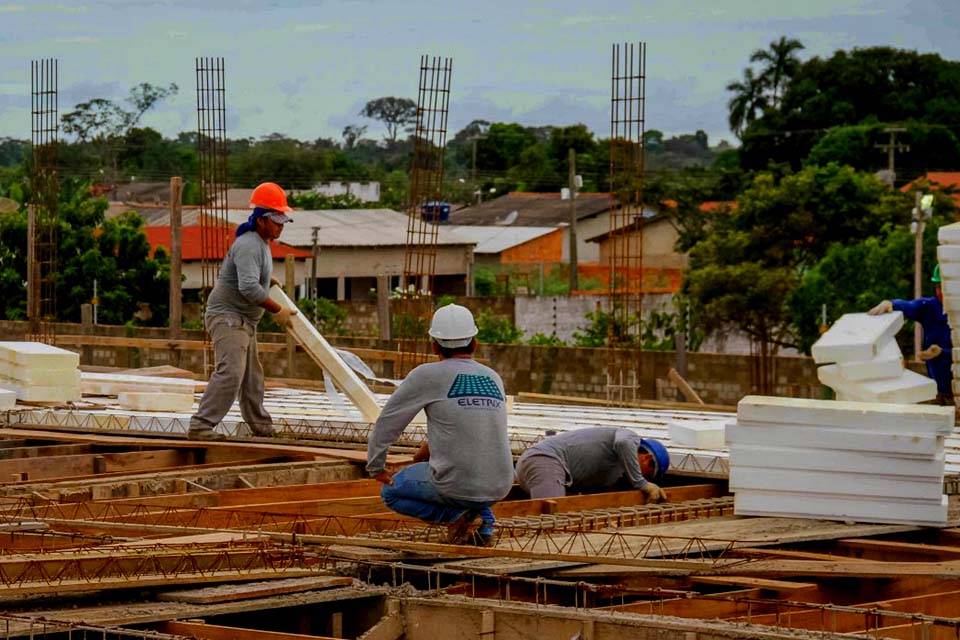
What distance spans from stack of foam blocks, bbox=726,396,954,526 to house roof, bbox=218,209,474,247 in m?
35.3

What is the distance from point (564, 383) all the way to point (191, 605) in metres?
16.6

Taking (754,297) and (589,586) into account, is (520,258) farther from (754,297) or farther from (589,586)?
(589,586)

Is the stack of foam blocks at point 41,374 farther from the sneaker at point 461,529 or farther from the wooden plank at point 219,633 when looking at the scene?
the wooden plank at point 219,633

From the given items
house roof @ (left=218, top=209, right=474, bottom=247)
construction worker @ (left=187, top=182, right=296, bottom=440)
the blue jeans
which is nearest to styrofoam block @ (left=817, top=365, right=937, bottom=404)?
construction worker @ (left=187, top=182, right=296, bottom=440)

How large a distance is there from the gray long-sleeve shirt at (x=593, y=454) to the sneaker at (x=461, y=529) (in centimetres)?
195

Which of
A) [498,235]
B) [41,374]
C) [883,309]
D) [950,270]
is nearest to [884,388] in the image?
[883,309]

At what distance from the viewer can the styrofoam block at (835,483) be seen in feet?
25.5

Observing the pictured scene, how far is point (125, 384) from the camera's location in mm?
12289

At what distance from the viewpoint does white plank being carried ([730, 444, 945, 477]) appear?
772 centimetres

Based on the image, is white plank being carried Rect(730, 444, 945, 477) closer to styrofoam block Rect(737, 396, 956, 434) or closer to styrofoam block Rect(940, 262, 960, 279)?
styrofoam block Rect(737, 396, 956, 434)

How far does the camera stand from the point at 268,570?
6137mm

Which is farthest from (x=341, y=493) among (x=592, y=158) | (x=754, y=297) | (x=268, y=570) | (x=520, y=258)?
(x=592, y=158)

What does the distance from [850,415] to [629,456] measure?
1247 mm

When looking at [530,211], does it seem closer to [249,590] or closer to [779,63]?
[779,63]
